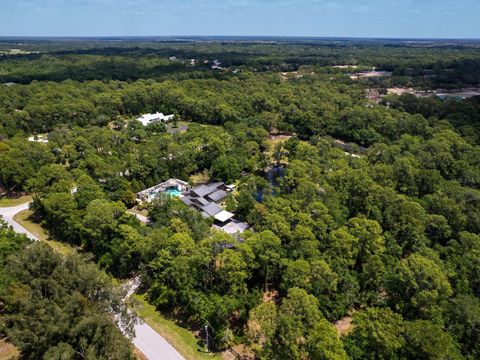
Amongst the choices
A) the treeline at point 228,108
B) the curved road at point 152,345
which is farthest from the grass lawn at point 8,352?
the treeline at point 228,108

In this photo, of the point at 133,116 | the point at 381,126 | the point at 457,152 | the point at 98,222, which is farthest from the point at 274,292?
the point at 133,116

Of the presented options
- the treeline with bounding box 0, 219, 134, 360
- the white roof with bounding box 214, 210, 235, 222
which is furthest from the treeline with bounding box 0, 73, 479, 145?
the treeline with bounding box 0, 219, 134, 360

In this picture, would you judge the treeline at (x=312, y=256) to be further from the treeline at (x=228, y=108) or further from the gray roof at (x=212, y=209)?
the treeline at (x=228, y=108)

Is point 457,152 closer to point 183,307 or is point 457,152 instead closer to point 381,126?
point 381,126

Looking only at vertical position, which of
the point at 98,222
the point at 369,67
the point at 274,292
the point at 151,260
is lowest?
the point at 274,292

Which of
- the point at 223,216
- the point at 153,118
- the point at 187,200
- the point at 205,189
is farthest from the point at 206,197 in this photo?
the point at 153,118

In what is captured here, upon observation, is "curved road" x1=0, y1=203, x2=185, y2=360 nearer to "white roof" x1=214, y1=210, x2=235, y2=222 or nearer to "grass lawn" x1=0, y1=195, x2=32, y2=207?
"white roof" x1=214, y1=210, x2=235, y2=222
